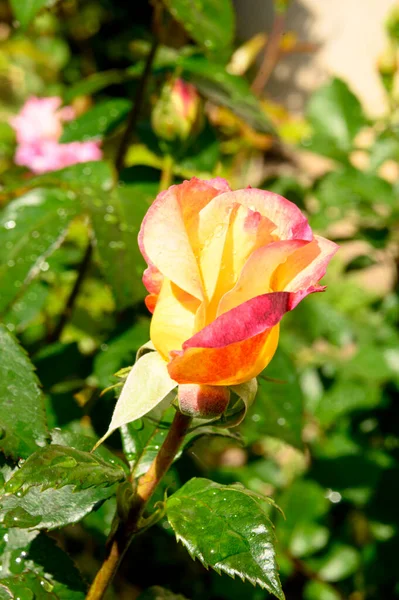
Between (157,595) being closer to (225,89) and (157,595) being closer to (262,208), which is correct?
(262,208)

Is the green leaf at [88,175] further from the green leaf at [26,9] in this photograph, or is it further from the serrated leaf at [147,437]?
the serrated leaf at [147,437]

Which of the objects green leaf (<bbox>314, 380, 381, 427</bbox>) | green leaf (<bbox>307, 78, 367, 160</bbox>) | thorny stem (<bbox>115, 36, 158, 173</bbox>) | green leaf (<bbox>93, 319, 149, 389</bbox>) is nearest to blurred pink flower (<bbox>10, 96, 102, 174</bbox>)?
green leaf (<bbox>307, 78, 367, 160</bbox>)

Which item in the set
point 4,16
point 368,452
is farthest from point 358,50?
point 368,452

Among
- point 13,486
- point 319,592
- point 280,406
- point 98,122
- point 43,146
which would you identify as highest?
point 13,486

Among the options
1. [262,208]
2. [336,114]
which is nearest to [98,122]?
[336,114]

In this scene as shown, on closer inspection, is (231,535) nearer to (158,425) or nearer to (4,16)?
(158,425)

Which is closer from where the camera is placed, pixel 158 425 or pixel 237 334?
pixel 237 334
